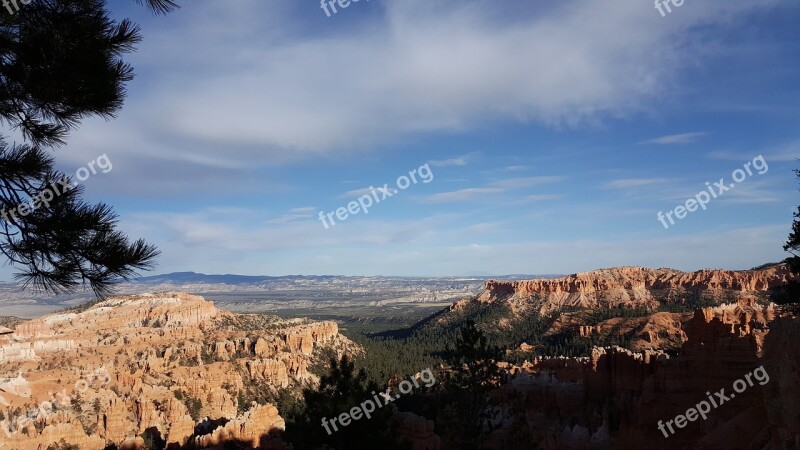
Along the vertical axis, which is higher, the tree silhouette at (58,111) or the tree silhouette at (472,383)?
the tree silhouette at (58,111)

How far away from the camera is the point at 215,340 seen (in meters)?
102

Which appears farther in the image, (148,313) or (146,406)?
(148,313)

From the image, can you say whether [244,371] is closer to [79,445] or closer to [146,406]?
[146,406]

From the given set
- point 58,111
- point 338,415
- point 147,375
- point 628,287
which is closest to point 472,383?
point 338,415

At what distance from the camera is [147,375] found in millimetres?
75375

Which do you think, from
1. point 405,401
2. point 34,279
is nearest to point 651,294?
point 405,401

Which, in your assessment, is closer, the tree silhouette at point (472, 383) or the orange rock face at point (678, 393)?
the orange rock face at point (678, 393)

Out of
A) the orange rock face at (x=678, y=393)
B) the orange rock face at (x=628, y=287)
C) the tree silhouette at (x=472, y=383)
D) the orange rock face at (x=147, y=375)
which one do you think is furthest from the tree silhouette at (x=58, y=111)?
the orange rock face at (x=628, y=287)

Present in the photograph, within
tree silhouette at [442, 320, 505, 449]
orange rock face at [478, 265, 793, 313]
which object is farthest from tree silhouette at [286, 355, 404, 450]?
orange rock face at [478, 265, 793, 313]

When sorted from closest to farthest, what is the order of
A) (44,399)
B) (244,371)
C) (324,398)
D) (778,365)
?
(778,365) < (324,398) < (44,399) < (244,371)

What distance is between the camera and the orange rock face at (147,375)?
39.6 metres

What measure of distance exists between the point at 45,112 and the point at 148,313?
146 metres

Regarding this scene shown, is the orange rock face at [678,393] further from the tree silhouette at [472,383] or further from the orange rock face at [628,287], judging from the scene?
the orange rock face at [628,287]

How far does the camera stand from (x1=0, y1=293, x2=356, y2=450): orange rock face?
130 feet
